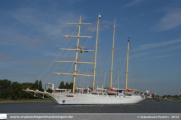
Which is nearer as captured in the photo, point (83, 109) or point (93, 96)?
point (83, 109)

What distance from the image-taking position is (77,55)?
69.6m

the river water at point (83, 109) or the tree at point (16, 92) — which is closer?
the river water at point (83, 109)

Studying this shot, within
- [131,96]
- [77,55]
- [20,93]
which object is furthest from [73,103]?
[20,93]

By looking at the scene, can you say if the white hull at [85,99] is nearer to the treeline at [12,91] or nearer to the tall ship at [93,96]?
the tall ship at [93,96]

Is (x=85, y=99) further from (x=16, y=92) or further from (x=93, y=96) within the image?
(x=16, y=92)

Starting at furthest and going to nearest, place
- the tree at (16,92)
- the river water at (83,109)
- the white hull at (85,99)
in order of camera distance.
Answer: the tree at (16,92) < the white hull at (85,99) < the river water at (83,109)

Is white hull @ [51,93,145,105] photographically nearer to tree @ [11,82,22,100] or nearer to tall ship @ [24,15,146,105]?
tall ship @ [24,15,146,105]

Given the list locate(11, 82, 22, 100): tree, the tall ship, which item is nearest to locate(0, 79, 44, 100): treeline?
locate(11, 82, 22, 100): tree

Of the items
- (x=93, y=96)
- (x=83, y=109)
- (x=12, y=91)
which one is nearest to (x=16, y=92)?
(x=12, y=91)

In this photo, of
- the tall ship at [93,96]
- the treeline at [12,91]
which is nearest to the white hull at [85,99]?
the tall ship at [93,96]

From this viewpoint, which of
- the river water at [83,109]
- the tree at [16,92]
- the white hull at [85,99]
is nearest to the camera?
the river water at [83,109]
